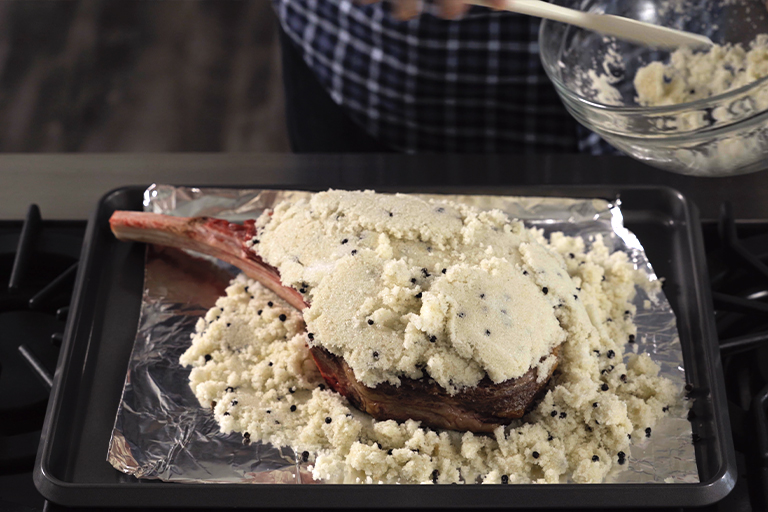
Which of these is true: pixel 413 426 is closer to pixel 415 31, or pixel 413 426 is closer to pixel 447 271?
pixel 447 271

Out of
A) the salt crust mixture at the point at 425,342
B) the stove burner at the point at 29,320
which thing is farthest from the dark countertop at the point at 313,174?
the salt crust mixture at the point at 425,342

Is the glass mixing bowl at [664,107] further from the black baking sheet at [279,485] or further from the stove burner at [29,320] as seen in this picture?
the stove burner at [29,320]

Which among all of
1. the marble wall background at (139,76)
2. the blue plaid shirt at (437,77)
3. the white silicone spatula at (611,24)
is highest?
the white silicone spatula at (611,24)

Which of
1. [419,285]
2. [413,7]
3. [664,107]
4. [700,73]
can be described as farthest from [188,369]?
[700,73]

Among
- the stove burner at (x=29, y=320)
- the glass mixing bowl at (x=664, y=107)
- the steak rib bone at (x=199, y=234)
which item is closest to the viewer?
the glass mixing bowl at (x=664, y=107)

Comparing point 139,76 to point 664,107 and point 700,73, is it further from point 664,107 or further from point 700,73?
point 664,107
